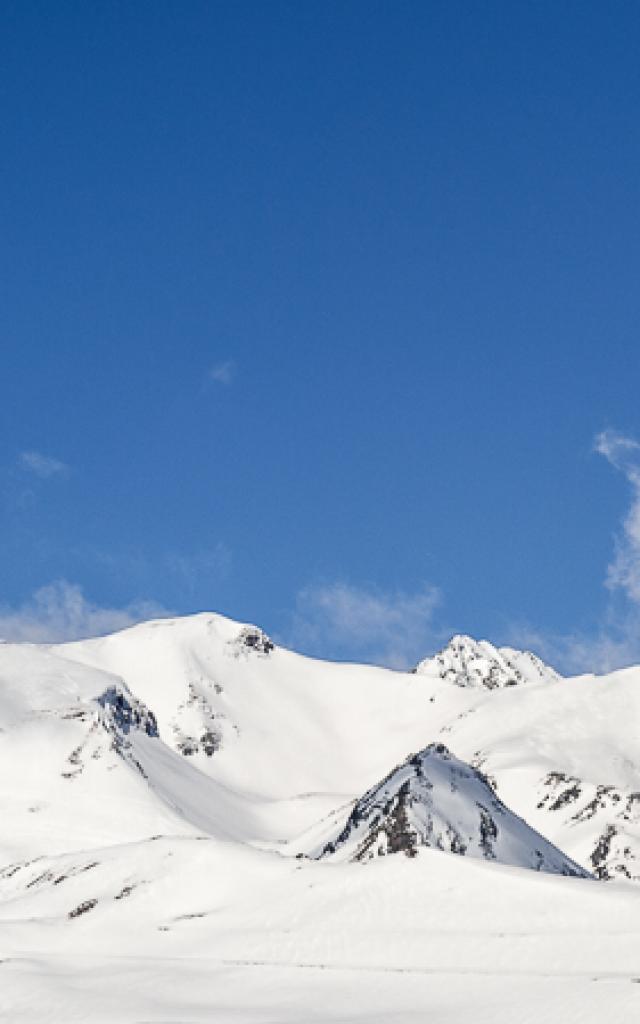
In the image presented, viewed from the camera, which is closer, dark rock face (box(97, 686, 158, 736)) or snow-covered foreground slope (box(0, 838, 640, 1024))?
snow-covered foreground slope (box(0, 838, 640, 1024))

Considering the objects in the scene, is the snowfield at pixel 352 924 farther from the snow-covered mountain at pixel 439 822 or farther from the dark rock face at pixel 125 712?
the dark rock face at pixel 125 712

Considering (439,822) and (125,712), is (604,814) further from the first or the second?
(125,712)

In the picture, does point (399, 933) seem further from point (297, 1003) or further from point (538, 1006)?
point (538, 1006)

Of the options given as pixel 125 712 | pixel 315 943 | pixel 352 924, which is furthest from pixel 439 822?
pixel 125 712

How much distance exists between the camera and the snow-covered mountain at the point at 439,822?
7350 cm

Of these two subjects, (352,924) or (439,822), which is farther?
(439,822)

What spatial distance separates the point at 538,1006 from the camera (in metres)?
39.9

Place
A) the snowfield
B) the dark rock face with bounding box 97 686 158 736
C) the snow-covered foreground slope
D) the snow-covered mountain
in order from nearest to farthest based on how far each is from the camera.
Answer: the snow-covered foreground slope
the snowfield
the snow-covered mountain
the dark rock face with bounding box 97 686 158 736

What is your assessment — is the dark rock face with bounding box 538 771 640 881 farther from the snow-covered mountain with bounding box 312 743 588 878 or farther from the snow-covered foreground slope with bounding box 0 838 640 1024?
the snow-covered foreground slope with bounding box 0 838 640 1024

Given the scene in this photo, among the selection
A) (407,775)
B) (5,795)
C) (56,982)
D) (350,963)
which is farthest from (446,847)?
(5,795)

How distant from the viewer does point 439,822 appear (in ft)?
246

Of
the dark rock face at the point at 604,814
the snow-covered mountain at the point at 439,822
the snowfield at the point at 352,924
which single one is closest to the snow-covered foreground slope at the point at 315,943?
the snowfield at the point at 352,924

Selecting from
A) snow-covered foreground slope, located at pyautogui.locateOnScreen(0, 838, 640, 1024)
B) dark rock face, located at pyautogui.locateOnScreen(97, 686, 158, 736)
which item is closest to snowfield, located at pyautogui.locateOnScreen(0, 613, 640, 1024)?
snow-covered foreground slope, located at pyautogui.locateOnScreen(0, 838, 640, 1024)

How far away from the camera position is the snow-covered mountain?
241 ft
